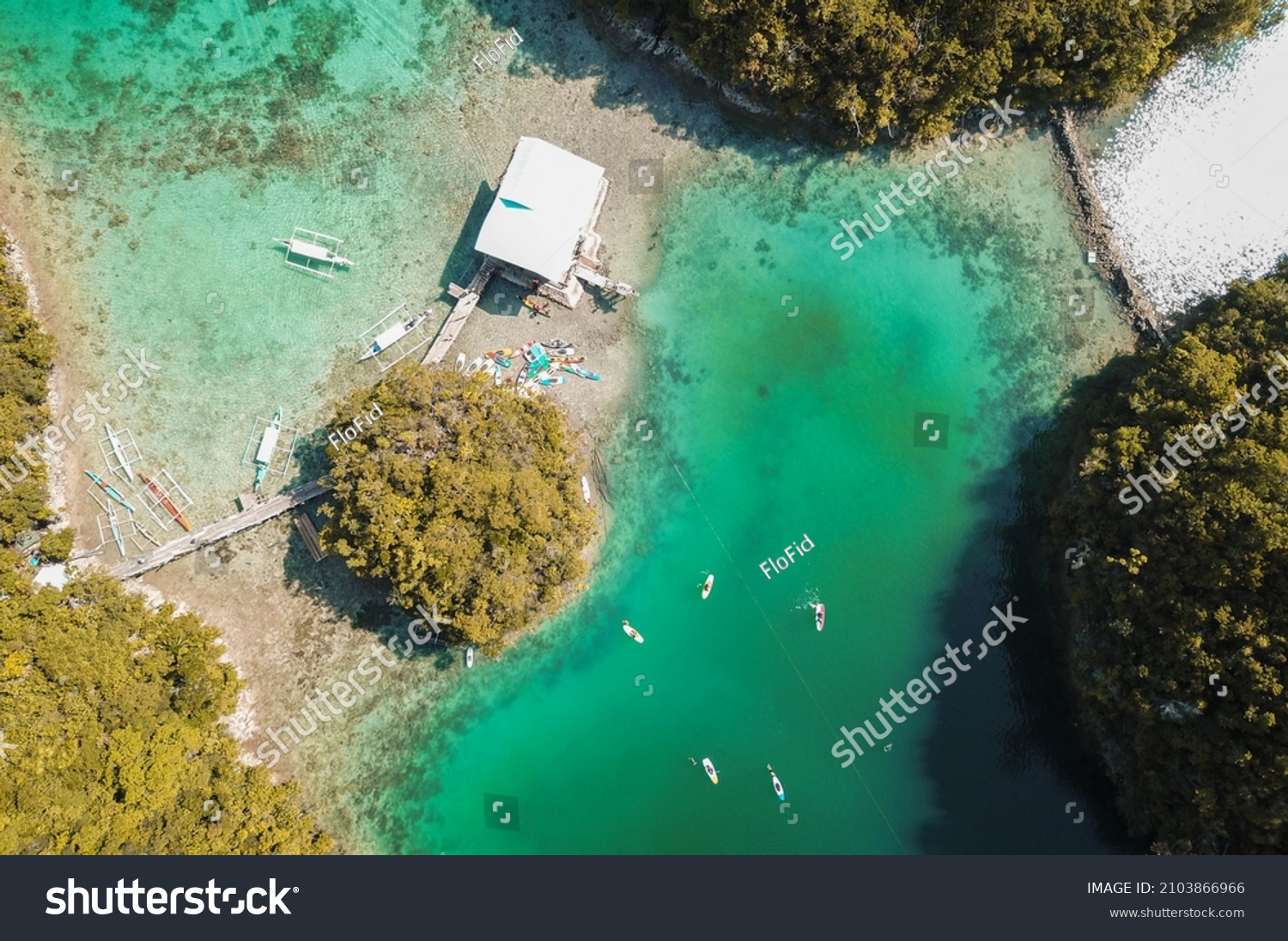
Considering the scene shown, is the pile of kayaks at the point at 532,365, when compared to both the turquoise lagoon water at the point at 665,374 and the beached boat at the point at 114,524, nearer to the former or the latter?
the turquoise lagoon water at the point at 665,374

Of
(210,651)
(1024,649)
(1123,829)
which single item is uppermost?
(1024,649)

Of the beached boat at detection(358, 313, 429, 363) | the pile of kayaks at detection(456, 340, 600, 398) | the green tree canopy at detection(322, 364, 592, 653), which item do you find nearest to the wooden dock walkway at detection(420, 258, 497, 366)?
the pile of kayaks at detection(456, 340, 600, 398)

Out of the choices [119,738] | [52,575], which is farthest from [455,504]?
[52,575]

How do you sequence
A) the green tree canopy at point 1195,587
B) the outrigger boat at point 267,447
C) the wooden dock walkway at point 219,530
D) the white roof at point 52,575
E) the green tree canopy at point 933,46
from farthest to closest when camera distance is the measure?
the outrigger boat at point 267,447
the wooden dock walkway at point 219,530
the white roof at point 52,575
the green tree canopy at point 933,46
the green tree canopy at point 1195,587

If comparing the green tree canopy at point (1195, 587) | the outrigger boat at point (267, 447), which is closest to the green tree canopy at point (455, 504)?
the outrigger boat at point (267, 447)

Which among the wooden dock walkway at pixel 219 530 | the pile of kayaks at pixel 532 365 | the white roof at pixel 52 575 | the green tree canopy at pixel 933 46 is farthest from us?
the pile of kayaks at pixel 532 365

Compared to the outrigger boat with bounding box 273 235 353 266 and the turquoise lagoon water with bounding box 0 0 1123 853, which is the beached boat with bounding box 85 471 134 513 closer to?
the turquoise lagoon water with bounding box 0 0 1123 853

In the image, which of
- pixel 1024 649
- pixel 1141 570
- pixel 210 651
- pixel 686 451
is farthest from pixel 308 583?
pixel 1141 570
